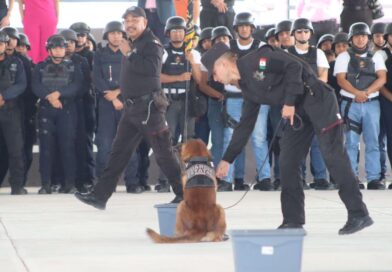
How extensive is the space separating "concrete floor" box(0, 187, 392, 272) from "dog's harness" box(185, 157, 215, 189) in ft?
1.65

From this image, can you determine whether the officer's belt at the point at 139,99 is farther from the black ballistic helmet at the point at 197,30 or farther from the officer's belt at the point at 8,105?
the black ballistic helmet at the point at 197,30

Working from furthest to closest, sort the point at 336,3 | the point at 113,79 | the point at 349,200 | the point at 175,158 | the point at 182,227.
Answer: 1. the point at 336,3
2. the point at 113,79
3. the point at 175,158
4. the point at 349,200
5. the point at 182,227

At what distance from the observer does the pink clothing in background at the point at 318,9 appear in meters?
17.2

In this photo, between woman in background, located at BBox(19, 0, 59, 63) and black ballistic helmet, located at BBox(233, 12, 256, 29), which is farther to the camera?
woman in background, located at BBox(19, 0, 59, 63)

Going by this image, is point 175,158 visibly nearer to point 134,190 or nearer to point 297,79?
point 297,79

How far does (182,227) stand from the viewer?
9602 mm

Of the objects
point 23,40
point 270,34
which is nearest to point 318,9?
point 270,34

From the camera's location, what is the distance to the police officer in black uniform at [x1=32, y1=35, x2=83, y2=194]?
15953mm

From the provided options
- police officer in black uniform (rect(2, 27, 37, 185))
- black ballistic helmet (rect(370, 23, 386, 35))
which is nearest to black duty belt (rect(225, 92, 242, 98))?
black ballistic helmet (rect(370, 23, 386, 35))

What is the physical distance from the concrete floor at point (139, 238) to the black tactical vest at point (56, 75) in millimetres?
1678

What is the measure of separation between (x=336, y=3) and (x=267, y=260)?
10.4 metres

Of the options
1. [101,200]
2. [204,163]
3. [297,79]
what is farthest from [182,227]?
[101,200]

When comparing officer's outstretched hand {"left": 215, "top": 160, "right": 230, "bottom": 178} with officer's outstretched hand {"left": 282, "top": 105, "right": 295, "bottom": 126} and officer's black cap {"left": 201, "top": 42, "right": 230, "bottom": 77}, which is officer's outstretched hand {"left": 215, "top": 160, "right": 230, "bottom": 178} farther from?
officer's black cap {"left": 201, "top": 42, "right": 230, "bottom": 77}

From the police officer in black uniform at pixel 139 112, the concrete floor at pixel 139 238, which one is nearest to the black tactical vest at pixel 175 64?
the concrete floor at pixel 139 238
